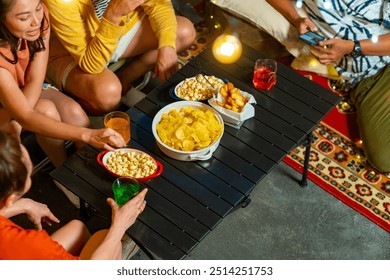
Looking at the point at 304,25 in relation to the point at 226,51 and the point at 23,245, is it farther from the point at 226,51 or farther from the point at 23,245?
→ the point at 23,245

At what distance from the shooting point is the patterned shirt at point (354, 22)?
3016 millimetres

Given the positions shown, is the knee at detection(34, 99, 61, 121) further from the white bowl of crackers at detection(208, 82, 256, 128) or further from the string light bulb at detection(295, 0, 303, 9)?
the string light bulb at detection(295, 0, 303, 9)

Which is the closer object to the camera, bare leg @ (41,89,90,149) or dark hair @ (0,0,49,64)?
dark hair @ (0,0,49,64)

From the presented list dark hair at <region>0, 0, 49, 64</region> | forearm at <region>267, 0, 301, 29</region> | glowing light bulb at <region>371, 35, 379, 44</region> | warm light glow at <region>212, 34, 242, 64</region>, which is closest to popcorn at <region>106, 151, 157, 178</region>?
dark hair at <region>0, 0, 49, 64</region>

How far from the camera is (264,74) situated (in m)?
2.67

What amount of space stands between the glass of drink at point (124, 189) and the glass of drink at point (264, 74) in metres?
0.78

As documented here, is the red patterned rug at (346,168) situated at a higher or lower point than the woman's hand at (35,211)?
higher

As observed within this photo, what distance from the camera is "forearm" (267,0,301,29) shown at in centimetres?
313

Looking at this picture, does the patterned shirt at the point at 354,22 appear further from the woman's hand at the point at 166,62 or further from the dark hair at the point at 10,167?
the dark hair at the point at 10,167

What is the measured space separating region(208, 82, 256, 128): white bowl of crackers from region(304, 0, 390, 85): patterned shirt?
79cm

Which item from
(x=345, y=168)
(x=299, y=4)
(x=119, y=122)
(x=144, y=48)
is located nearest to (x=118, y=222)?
(x=119, y=122)

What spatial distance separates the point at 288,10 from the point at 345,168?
86 centimetres

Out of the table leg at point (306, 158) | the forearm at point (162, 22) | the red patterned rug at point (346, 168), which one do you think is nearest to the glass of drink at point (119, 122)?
the forearm at point (162, 22)
